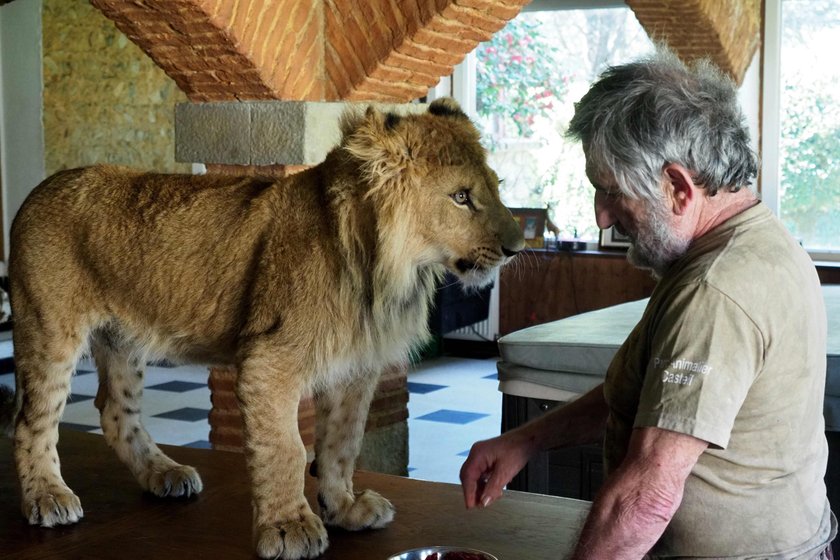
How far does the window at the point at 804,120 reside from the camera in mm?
8797

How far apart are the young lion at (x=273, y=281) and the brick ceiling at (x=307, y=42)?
1917 mm

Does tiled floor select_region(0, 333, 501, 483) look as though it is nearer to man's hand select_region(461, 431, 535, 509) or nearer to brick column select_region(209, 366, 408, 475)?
brick column select_region(209, 366, 408, 475)

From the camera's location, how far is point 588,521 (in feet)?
5.88

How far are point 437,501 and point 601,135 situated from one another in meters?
1.10

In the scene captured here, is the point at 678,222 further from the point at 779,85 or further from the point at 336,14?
the point at 779,85

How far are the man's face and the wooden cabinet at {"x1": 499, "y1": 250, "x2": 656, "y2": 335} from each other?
6.97m

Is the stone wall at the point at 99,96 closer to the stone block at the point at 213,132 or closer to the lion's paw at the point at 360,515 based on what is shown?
the stone block at the point at 213,132

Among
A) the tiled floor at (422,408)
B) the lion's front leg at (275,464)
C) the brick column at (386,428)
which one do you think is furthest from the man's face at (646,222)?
the tiled floor at (422,408)

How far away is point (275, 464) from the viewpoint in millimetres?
2125

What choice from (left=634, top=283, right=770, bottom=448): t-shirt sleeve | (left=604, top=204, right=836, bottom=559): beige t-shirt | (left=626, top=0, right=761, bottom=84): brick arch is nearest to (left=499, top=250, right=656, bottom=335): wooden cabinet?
(left=626, top=0, right=761, bottom=84): brick arch

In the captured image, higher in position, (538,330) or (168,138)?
(168,138)

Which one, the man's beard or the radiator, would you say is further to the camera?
the radiator

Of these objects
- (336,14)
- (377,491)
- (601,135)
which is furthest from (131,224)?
(336,14)

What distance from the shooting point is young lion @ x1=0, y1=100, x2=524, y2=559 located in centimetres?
216
